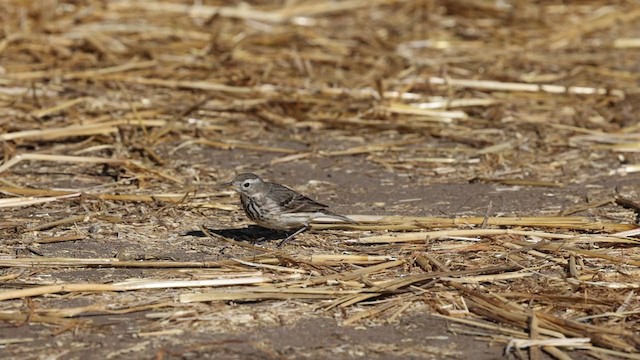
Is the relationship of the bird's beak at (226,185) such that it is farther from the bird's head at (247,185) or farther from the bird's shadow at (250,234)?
the bird's shadow at (250,234)

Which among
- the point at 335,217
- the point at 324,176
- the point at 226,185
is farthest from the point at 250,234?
the point at 324,176

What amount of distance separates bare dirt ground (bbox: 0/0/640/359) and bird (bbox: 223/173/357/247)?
0.14 m

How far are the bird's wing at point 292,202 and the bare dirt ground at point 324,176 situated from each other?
0.21m

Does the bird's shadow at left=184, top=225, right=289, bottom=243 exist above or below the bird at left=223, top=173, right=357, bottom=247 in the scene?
below

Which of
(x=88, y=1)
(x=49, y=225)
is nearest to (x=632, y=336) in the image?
(x=49, y=225)

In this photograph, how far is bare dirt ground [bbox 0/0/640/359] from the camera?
6000mm

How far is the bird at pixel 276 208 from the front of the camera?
7.43 m

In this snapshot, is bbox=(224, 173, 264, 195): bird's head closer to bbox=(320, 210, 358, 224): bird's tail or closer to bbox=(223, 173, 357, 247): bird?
bbox=(223, 173, 357, 247): bird

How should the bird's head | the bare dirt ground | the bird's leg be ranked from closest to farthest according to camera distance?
the bare dirt ground < the bird's leg < the bird's head

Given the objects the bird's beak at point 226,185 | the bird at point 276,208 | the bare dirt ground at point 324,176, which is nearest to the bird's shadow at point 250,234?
the bare dirt ground at point 324,176

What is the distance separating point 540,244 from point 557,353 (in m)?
1.53

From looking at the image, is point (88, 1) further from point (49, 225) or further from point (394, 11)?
point (49, 225)

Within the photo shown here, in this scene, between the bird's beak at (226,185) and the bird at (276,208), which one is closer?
the bird at (276,208)

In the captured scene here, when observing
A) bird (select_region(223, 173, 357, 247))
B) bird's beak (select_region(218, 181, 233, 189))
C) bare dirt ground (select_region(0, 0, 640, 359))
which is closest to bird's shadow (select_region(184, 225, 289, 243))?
bare dirt ground (select_region(0, 0, 640, 359))
